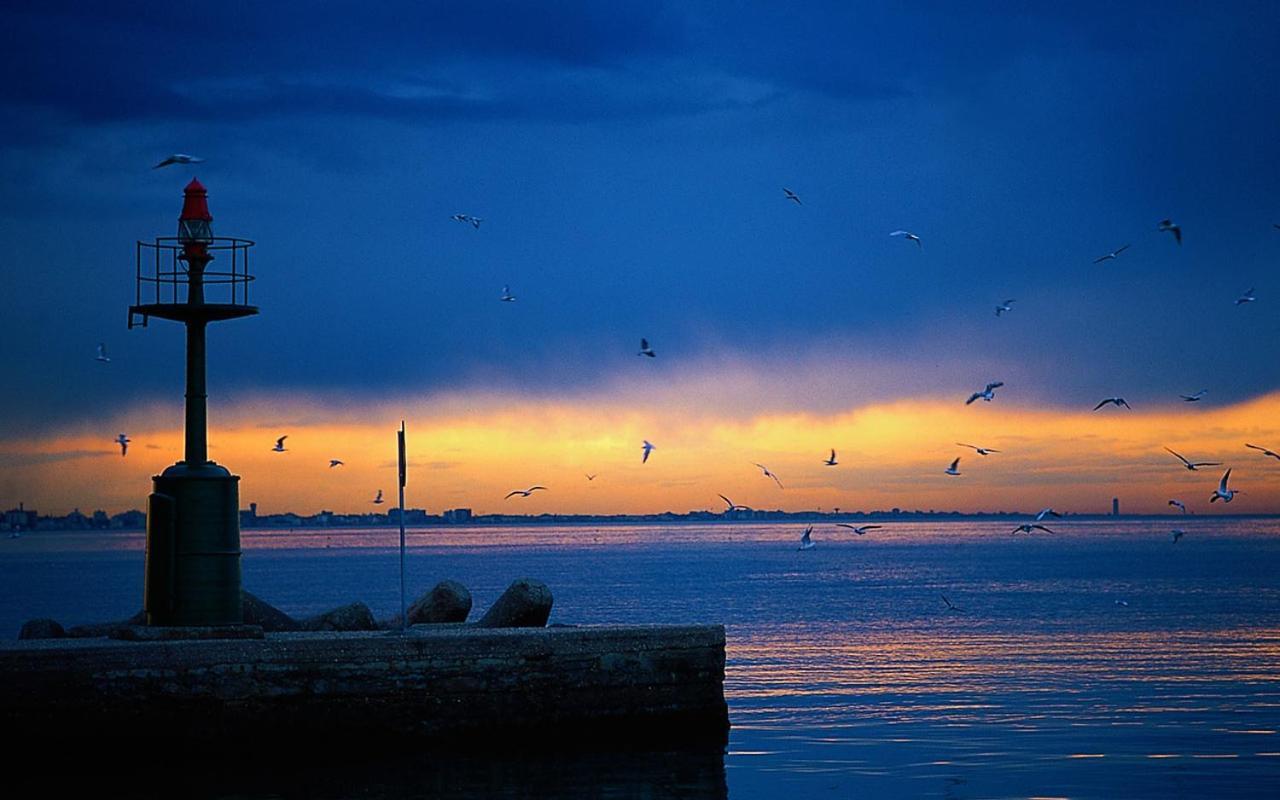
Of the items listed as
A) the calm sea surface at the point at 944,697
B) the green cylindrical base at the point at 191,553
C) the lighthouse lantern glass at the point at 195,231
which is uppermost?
the lighthouse lantern glass at the point at 195,231

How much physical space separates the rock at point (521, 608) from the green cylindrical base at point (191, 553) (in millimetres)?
3710

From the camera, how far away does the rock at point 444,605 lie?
75.8ft

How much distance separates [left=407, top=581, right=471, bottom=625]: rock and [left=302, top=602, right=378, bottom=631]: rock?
85 centimetres

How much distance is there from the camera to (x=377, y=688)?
17.6 metres

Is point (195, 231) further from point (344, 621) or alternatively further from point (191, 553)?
point (344, 621)

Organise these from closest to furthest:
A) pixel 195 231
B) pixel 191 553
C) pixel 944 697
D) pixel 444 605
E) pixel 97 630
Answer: pixel 191 553 < pixel 195 231 < pixel 97 630 < pixel 444 605 < pixel 944 697

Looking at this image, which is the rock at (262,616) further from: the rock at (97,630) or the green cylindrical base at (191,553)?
the green cylindrical base at (191,553)

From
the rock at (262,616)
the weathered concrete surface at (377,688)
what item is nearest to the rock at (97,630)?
the rock at (262,616)

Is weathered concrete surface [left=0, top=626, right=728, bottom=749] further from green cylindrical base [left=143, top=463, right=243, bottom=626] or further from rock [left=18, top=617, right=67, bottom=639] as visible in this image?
rock [left=18, top=617, right=67, bottom=639]

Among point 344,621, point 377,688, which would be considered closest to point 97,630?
point 344,621

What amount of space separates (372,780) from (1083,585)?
55.6 metres

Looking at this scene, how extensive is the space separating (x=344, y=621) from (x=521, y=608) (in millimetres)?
2896

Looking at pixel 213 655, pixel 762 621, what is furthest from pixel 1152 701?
pixel 762 621

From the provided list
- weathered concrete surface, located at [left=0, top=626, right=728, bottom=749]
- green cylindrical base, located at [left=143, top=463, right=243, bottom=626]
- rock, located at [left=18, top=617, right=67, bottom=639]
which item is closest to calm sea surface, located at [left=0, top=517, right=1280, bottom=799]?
weathered concrete surface, located at [left=0, top=626, right=728, bottom=749]
